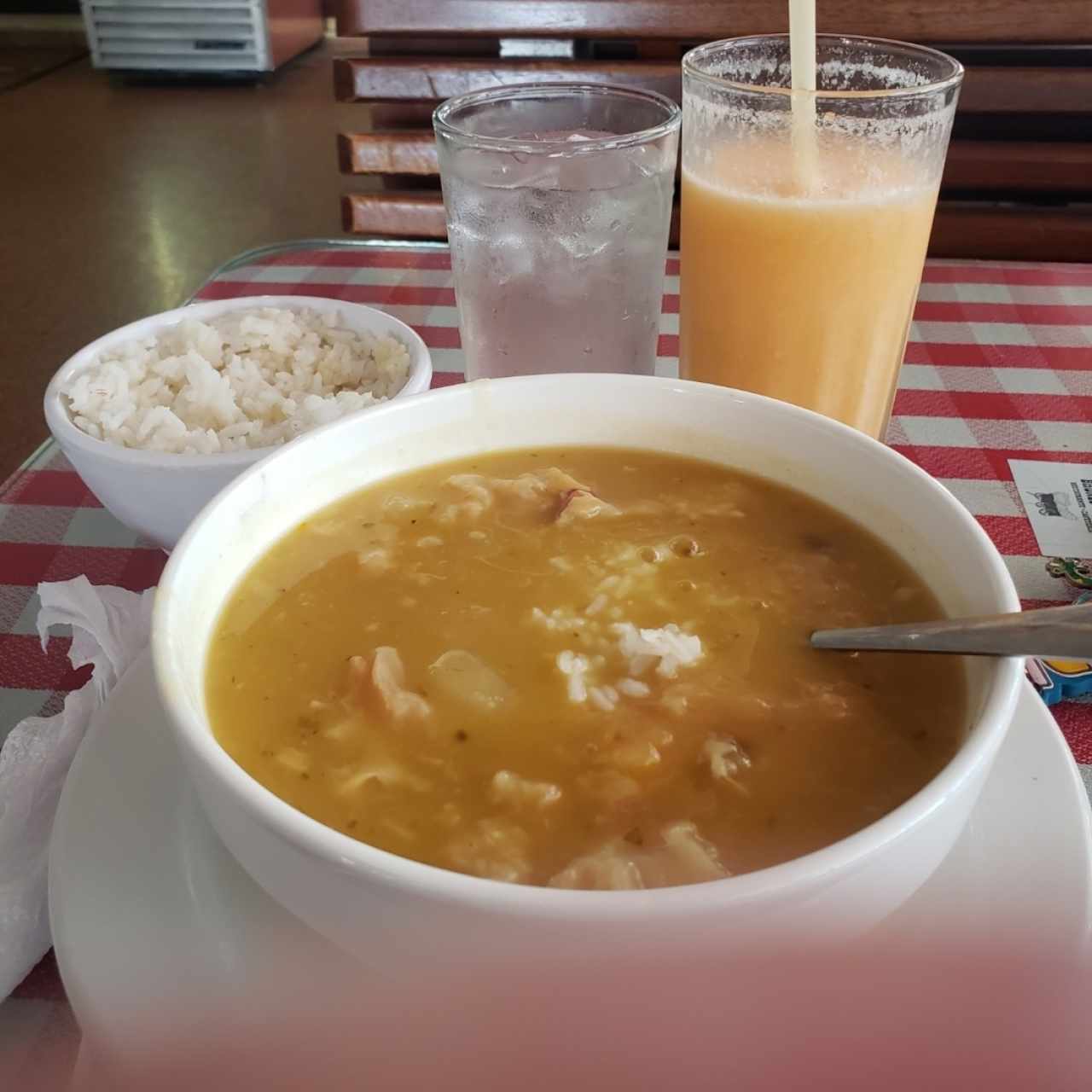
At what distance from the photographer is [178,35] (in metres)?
7.72

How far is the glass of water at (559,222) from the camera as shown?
1.31 m

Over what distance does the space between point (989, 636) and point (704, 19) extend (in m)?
2.58

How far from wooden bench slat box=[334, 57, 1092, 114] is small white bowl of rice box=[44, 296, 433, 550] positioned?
1.61m

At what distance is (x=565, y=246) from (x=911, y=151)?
1.39 feet

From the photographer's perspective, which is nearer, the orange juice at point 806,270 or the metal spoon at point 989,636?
the metal spoon at point 989,636

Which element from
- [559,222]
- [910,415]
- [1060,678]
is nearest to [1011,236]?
[910,415]

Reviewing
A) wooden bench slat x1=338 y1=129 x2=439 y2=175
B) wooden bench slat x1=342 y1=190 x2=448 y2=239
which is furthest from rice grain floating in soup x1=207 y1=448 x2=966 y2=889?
wooden bench slat x1=338 y1=129 x2=439 y2=175

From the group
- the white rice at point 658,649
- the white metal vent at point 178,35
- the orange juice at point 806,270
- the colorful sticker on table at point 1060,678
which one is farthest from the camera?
the white metal vent at point 178,35

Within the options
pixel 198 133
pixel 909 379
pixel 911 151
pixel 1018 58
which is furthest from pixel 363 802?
pixel 198 133

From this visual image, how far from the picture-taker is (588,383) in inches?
42.2

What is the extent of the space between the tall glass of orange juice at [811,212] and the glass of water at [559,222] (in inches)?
2.5

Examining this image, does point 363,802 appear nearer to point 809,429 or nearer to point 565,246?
point 809,429

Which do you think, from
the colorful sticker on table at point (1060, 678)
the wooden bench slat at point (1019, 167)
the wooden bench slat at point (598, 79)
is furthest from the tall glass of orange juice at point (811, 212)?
the wooden bench slat at point (1019, 167)

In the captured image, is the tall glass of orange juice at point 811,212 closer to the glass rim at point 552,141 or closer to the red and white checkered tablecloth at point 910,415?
the glass rim at point 552,141
